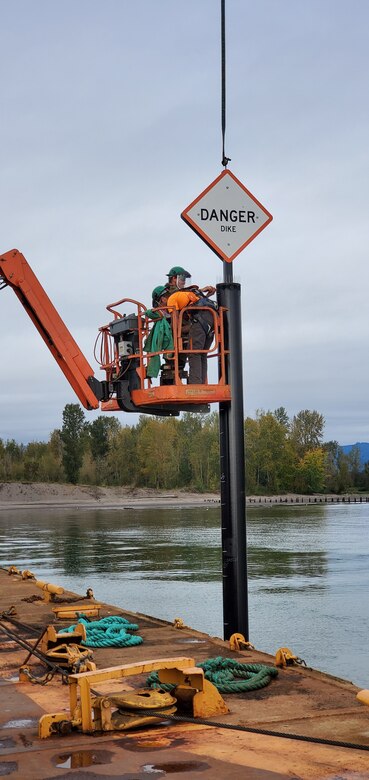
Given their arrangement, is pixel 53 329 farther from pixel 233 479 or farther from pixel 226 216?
pixel 233 479

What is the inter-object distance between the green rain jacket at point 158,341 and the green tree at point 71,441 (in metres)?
137

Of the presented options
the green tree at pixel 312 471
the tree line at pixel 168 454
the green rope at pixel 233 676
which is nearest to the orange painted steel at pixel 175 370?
the green rope at pixel 233 676

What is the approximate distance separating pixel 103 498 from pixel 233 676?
442 feet

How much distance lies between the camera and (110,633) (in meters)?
9.10

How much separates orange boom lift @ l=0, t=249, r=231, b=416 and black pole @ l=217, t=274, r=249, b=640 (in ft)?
0.42

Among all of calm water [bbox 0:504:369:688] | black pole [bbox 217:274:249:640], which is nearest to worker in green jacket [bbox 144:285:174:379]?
black pole [bbox 217:274:249:640]

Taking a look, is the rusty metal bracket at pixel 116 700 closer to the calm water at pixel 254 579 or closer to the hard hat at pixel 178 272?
the hard hat at pixel 178 272

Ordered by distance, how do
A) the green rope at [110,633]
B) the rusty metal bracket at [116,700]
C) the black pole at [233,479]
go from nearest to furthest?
the rusty metal bracket at [116,700]
the green rope at [110,633]
the black pole at [233,479]

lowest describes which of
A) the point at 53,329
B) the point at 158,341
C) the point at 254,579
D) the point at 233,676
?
the point at 254,579

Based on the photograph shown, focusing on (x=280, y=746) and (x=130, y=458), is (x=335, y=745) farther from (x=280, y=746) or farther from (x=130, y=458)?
(x=130, y=458)

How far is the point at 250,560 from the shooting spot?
117 feet

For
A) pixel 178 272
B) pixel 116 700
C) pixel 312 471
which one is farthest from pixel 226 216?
pixel 312 471

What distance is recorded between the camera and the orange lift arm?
439 inches

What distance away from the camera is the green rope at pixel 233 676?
666 centimetres
